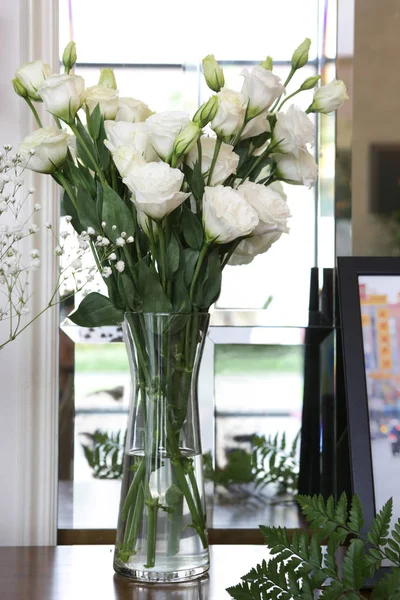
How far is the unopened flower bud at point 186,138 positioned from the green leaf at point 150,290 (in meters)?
0.14

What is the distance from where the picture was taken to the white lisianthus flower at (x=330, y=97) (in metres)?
0.85

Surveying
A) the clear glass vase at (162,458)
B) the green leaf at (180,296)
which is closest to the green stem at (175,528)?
the clear glass vase at (162,458)

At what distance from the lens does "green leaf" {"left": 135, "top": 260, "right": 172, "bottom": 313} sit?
2.69 feet

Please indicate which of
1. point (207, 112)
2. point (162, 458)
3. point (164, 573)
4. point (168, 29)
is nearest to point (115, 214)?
point (207, 112)

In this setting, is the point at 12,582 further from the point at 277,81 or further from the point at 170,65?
the point at 170,65

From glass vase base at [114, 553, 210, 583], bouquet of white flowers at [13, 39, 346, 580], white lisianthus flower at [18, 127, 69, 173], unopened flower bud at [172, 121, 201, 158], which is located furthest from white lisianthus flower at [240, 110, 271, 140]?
glass vase base at [114, 553, 210, 583]

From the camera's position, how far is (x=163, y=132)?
79cm

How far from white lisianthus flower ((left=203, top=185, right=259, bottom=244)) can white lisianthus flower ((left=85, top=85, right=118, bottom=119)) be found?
159 mm

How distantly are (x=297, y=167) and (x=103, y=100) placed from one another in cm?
24

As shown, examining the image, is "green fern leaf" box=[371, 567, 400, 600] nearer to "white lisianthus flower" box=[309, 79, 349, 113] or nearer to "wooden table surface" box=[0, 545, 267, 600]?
"wooden table surface" box=[0, 545, 267, 600]

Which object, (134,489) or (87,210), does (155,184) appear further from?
(134,489)

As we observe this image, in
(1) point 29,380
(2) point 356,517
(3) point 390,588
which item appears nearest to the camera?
(3) point 390,588

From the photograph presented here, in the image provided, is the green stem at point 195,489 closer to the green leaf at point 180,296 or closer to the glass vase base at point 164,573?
the glass vase base at point 164,573

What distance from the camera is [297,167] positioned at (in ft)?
2.85
